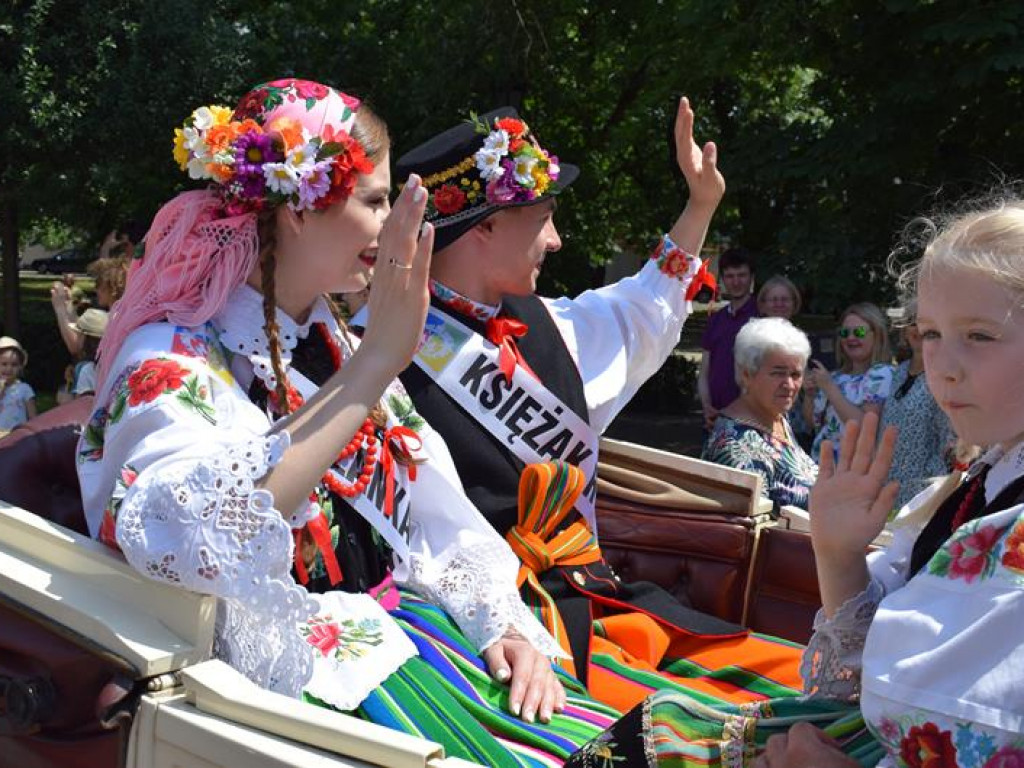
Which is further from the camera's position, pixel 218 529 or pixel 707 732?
pixel 218 529

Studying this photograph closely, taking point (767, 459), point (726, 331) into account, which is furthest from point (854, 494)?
point (726, 331)

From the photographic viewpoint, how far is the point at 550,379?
9.93ft

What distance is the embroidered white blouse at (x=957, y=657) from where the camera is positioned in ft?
4.32

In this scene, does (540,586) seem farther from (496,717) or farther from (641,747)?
(641,747)

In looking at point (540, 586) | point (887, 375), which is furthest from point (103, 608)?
point (887, 375)

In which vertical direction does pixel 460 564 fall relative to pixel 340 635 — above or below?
above

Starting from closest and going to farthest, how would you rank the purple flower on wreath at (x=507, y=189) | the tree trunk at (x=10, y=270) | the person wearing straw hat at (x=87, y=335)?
the purple flower on wreath at (x=507, y=189), the person wearing straw hat at (x=87, y=335), the tree trunk at (x=10, y=270)

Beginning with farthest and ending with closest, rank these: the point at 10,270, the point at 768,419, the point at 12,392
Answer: the point at 10,270 → the point at 12,392 → the point at 768,419

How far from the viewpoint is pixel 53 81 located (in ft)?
31.9

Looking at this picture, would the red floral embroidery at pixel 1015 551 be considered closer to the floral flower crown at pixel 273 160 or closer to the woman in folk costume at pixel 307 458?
the woman in folk costume at pixel 307 458

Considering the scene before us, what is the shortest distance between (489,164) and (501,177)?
0.14 feet

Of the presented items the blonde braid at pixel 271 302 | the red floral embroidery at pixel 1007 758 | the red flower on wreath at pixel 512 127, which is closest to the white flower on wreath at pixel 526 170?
the red flower on wreath at pixel 512 127

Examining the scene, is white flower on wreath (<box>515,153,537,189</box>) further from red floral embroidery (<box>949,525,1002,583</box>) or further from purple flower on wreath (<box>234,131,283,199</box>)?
red floral embroidery (<box>949,525,1002,583</box>)

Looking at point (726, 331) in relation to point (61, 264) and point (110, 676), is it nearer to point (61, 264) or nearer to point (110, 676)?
point (110, 676)
